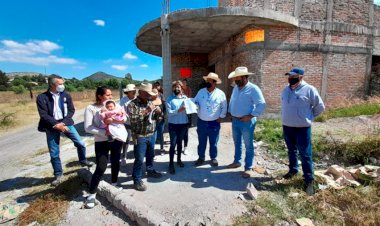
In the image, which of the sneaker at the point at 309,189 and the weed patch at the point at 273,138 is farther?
the weed patch at the point at 273,138

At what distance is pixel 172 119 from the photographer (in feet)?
15.6

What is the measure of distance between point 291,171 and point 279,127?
371 centimetres

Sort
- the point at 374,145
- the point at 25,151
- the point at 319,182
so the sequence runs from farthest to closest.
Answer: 1. the point at 25,151
2. the point at 374,145
3. the point at 319,182

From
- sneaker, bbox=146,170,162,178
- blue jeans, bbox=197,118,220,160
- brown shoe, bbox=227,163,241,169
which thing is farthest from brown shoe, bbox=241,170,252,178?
sneaker, bbox=146,170,162,178

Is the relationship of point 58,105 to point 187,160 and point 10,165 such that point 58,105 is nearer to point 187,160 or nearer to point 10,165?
point 187,160

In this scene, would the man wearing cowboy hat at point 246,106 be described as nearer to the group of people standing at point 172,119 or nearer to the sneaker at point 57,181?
the group of people standing at point 172,119

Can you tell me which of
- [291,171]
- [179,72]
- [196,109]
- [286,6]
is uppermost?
[286,6]

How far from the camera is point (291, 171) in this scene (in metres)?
4.32

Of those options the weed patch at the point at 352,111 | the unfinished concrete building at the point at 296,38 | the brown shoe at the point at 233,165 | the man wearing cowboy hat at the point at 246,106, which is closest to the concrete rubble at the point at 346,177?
the man wearing cowboy hat at the point at 246,106

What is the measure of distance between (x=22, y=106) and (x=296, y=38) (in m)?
26.3

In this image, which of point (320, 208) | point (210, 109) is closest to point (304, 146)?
point (320, 208)

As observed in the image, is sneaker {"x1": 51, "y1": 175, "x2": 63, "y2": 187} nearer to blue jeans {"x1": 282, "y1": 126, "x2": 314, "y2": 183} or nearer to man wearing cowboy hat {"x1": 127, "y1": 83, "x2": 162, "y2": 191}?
man wearing cowboy hat {"x1": 127, "y1": 83, "x2": 162, "y2": 191}

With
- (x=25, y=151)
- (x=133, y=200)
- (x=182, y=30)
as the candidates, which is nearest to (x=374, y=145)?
(x=133, y=200)

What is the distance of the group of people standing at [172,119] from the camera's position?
3723 mm
